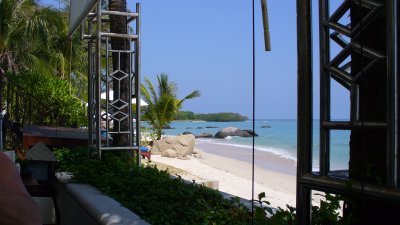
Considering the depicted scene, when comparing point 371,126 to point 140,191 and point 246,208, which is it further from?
point 140,191

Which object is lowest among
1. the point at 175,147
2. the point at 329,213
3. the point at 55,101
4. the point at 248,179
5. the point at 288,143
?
the point at 288,143

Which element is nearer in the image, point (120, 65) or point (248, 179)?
point (120, 65)

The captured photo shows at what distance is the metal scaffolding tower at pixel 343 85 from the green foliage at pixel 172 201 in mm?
421

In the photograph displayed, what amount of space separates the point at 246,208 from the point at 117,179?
165 cm

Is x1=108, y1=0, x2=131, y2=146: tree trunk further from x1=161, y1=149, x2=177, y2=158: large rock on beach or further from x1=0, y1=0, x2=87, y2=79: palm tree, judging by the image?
x1=161, y1=149, x2=177, y2=158: large rock on beach

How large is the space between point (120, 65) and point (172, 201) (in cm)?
321

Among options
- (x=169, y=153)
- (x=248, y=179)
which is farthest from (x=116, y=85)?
(x=169, y=153)

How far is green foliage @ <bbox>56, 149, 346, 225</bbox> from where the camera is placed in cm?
275

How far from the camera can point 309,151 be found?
1.97m

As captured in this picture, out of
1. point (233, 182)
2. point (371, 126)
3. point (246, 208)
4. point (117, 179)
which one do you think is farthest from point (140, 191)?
point (233, 182)

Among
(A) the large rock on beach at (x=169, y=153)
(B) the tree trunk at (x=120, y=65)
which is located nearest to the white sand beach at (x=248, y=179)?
(A) the large rock on beach at (x=169, y=153)

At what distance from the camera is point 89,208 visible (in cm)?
397

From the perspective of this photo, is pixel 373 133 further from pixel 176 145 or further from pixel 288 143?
pixel 288 143

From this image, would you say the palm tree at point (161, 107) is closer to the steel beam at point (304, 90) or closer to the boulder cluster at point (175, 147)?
the boulder cluster at point (175, 147)
